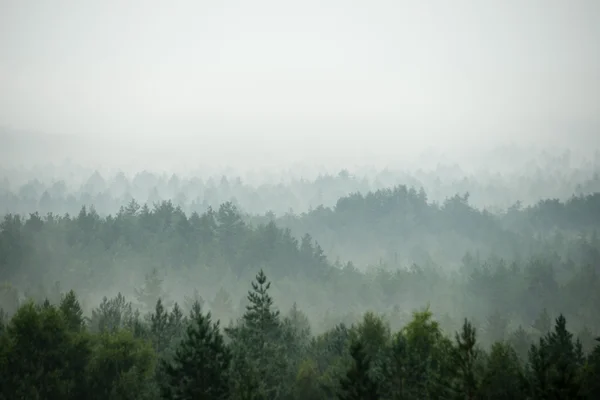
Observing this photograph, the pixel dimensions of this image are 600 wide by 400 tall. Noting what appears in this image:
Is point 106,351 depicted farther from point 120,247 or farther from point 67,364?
point 120,247

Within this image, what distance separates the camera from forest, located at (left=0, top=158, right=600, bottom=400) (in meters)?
30.2

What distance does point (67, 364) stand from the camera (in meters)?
34.7

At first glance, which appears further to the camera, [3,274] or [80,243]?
[80,243]

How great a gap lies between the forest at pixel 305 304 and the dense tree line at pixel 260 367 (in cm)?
12

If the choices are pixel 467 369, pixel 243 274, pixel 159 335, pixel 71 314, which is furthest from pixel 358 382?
pixel 243 274

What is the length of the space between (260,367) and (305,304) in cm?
6241

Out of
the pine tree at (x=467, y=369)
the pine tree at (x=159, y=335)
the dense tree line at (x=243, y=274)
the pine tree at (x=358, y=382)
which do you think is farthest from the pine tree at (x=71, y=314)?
the dense tree line at (x=243, y=274)

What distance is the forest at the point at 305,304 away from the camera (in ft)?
99.1

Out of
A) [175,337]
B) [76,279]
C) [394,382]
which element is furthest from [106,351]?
[76,279]

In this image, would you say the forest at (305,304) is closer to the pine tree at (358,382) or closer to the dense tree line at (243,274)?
the pine tree at (358,382)

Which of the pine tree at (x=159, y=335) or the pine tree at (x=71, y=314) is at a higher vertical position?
the pine tree at (x=71, y=314)

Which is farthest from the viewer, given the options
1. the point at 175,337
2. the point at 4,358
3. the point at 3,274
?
the point at 3,274

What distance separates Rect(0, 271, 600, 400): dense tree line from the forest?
12cm

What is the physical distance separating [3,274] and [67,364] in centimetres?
7217
